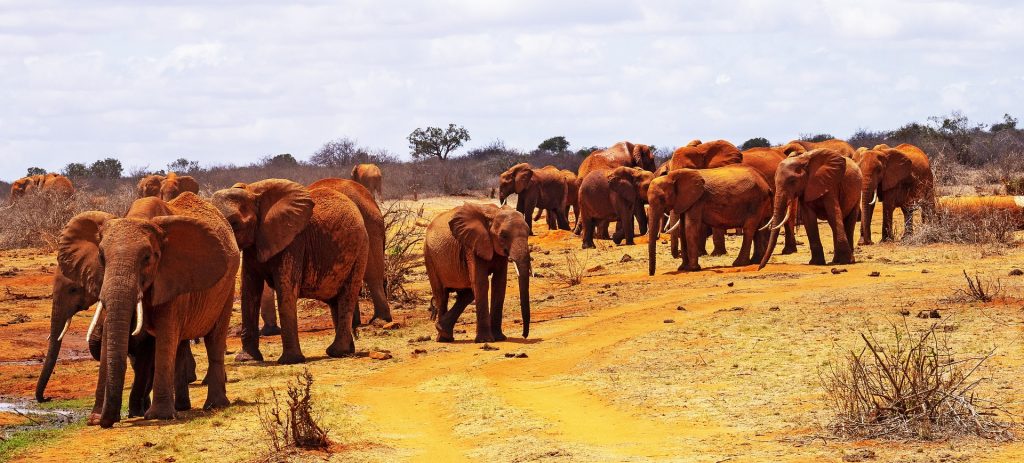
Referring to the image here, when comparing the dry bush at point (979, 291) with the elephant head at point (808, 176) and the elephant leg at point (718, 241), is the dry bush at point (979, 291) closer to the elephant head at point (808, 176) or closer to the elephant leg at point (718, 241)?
the elephant head at point (808, 176)

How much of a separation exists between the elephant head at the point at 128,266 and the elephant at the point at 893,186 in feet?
55.0

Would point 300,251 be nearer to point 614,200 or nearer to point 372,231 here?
point 372,231

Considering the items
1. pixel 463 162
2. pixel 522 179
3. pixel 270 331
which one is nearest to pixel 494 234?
pixel 270 331

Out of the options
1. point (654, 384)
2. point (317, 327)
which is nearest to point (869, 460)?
point (654, 384)

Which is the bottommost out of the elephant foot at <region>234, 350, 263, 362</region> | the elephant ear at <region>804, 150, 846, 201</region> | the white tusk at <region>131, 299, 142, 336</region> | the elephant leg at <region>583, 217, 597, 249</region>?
the elephant foot at <region>234, 350, 263, 362</region>

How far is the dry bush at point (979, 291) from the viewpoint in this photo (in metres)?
15.3

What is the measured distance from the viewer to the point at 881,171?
2591cm

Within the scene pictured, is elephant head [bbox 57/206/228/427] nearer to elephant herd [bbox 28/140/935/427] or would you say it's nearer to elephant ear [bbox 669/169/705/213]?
elephant herd [bbox 28/140/935/427]

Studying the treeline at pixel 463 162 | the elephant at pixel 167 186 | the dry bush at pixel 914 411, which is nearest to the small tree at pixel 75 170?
the treeline at pixel 463 162

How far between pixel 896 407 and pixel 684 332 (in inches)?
231

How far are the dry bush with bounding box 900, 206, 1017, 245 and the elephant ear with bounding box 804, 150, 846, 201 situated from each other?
330 centimetres

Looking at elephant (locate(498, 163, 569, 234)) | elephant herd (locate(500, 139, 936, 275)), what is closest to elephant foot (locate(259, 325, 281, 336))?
elephant herd (locate(500, 139, 936, 275))

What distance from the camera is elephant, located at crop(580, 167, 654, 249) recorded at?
2928cm

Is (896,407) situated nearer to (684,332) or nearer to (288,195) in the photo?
(684,332)
